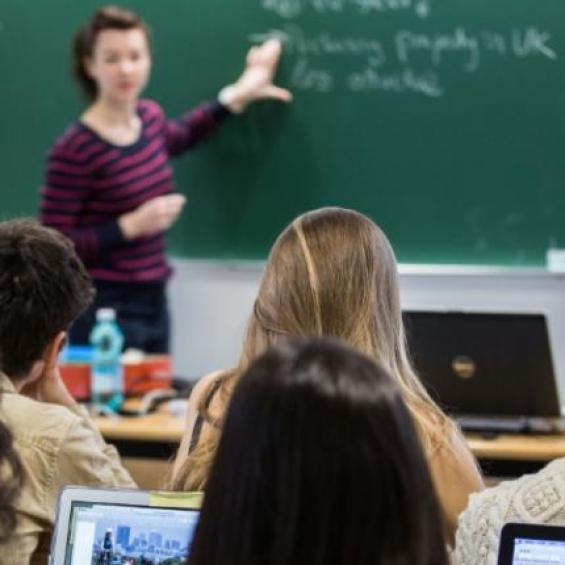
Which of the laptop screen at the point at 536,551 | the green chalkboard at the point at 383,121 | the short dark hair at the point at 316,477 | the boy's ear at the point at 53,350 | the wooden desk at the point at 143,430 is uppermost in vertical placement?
the green chalkboard at the point at 383,121

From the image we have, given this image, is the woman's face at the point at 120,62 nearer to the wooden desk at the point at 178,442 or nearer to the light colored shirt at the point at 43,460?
the wooden desk at the point at 178,442

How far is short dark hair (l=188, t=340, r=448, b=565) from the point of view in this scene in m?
0.95

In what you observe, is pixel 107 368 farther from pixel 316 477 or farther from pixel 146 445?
pixel 316 477

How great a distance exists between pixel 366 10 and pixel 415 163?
499 millimetres

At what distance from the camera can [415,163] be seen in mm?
4012

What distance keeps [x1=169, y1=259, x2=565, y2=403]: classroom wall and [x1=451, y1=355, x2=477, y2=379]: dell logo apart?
88 centimetres

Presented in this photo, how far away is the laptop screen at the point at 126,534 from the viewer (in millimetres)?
1588

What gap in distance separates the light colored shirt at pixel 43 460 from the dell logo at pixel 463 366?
4.01 ft

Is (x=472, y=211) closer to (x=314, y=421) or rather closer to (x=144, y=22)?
(x=144, y=22)

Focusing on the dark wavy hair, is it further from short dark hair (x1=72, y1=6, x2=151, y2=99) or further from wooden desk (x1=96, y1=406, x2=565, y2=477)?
short dark hair (x1=72, y1=6, x2=151, y2=99)

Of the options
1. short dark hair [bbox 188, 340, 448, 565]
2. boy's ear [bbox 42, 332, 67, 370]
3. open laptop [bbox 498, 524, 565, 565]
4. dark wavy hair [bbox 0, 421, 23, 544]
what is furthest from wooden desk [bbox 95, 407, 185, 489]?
short dark hair [bbox 188, 340, 448, 565]

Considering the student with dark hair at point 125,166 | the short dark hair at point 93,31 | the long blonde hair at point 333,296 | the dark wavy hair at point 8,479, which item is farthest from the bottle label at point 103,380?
the dark wavy hair at point 8,479

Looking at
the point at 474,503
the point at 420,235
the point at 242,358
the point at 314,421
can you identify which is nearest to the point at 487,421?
the point at 420,235

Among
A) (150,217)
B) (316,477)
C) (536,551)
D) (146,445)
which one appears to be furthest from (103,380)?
(316,477)
